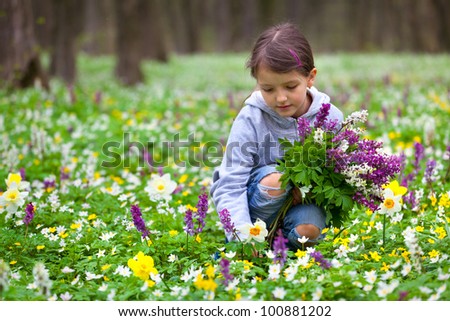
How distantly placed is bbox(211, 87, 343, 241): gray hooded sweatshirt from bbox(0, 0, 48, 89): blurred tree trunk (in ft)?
22.2

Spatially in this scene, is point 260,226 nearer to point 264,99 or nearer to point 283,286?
point 283,286

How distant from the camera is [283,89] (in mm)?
3404

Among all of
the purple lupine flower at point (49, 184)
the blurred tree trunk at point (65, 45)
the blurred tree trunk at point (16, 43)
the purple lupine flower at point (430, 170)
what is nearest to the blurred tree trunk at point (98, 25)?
the blurred tree trunk at point (65, 45)

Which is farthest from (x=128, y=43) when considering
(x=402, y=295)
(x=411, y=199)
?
(x=402, y=295)

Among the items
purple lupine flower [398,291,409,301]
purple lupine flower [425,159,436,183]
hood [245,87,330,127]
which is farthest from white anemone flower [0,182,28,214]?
purple lupine flower [425,159,436,183]

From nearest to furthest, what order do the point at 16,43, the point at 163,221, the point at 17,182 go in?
1. the point at 17,182
2. the point at 163,221
3. the point at 16,43

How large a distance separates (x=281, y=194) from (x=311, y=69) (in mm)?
795

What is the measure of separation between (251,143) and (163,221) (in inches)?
36.0

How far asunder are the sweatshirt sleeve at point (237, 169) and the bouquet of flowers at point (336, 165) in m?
0.35

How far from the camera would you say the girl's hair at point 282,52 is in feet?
10.8

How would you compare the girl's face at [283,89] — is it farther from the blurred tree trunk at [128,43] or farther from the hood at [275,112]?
the blurred tree trunk at [128,43]

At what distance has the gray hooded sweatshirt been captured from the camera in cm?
353

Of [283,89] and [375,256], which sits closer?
[375,256]

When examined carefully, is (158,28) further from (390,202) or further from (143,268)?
(143,268)
